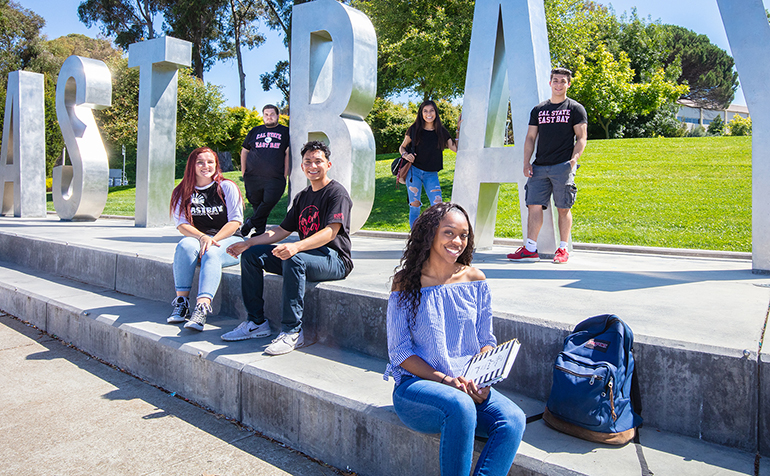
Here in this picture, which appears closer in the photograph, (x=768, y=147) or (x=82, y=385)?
(x=82, y=385)

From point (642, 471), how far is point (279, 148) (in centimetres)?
553

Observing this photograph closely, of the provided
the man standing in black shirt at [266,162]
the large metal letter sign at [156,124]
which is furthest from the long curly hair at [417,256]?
the large metal letter sign at [156,124]

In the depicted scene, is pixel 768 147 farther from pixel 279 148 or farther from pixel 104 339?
pixel 104 339

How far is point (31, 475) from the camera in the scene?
266 centimetres

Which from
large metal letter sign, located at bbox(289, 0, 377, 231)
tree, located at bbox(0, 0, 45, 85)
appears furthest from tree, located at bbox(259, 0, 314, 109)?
large metal letter sign, located at bbox(289, 0, 377, 231)

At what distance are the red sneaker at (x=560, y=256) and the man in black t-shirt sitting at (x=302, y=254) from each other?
2401 millimetres

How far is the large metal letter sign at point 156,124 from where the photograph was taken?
8.92m

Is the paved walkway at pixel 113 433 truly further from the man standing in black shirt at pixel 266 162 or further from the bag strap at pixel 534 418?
the man standing in black shirt at pixel 266 162

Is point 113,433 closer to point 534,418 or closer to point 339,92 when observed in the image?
point 534,418

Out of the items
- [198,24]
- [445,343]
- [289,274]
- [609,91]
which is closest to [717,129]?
[609,91]

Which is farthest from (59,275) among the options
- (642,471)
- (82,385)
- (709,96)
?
(709,96)

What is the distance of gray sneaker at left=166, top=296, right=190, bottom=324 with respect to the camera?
4.21 metres

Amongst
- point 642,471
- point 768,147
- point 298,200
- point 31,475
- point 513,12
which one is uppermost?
point 513,12

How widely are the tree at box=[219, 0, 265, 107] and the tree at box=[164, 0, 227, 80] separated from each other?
0.52 meters
